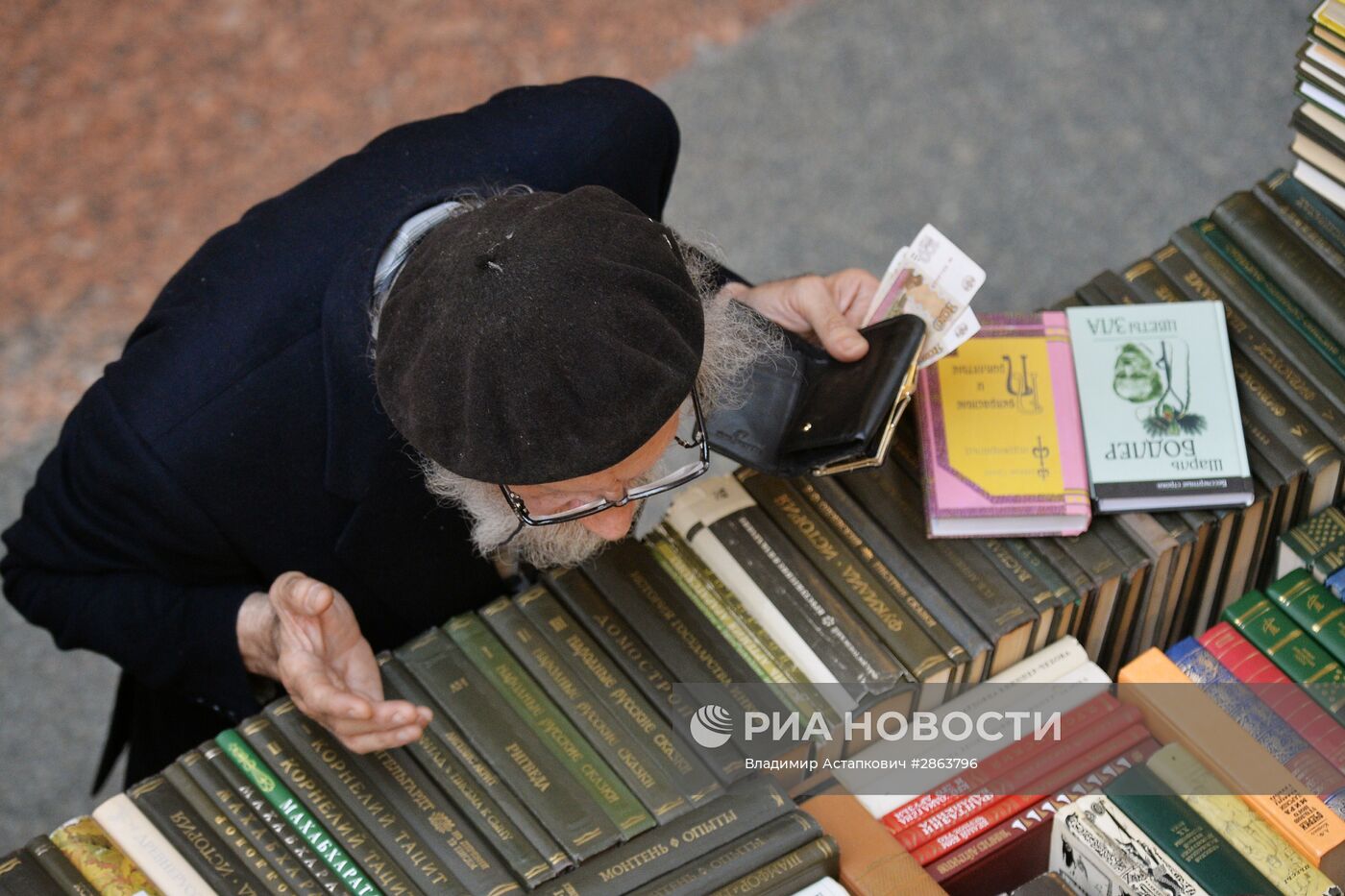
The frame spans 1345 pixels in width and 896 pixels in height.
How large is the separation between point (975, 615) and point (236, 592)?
39.0 inches

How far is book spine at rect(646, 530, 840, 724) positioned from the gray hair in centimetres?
9

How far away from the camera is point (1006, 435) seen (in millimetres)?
1903

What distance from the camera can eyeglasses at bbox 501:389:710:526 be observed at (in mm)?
1688

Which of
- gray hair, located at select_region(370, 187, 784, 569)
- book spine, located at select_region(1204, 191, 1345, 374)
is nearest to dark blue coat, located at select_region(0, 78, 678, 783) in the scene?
gray hair, located at select_region(370, 187, 784, 569)

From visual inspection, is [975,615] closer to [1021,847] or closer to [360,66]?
[1021,847]

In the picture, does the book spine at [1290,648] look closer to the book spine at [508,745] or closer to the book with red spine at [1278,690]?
the book with red spine at [1278,690]

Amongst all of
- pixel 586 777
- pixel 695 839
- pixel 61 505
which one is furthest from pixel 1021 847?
pixel 61 505

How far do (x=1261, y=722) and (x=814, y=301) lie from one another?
77 centimetres

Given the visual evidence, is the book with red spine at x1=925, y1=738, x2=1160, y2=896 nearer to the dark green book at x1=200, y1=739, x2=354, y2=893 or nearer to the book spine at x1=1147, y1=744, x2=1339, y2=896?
the book spine at x1=1147, y1=744, x2=1339, y2=896

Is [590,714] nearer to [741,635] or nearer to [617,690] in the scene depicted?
[617,690]

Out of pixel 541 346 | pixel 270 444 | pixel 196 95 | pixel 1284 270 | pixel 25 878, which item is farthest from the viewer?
pixel 196 95

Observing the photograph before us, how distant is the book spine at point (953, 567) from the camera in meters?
1.78

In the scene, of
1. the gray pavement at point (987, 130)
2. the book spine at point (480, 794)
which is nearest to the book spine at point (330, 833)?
the book spine at point (480, 794)

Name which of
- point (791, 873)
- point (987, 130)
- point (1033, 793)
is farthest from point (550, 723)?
Result: point (987, 130)
